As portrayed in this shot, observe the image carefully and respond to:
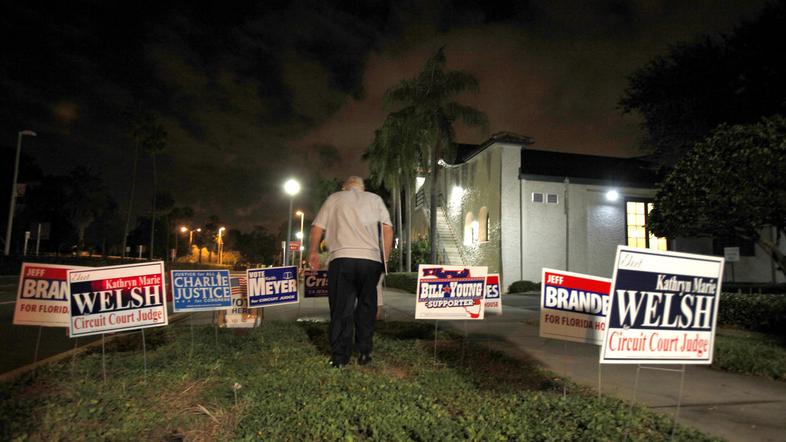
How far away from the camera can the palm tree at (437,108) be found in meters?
22.9

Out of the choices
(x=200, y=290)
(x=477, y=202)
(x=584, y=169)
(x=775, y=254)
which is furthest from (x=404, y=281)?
(x=200, y=290)

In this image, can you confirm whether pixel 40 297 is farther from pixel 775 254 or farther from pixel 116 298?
pixel 775 254

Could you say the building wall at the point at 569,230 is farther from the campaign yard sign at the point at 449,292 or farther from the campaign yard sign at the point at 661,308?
the campaign yard sign at the point at 661,308

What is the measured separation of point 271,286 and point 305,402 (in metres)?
4.69

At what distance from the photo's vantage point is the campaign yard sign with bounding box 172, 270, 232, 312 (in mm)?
6973

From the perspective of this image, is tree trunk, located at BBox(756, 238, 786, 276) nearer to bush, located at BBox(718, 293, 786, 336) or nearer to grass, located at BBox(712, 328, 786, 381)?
bush, located at BBox(718, 293, 786, 336)

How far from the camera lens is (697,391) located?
185 inches

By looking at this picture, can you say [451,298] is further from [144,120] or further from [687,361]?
[144,120]

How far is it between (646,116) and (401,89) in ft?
39.8

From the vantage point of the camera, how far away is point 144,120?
5369 centimetres

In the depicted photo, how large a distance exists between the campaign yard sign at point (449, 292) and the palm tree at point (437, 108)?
648 inches

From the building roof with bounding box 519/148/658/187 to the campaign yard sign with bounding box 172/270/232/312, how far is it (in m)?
18.4

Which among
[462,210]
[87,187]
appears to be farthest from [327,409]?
[87,187]

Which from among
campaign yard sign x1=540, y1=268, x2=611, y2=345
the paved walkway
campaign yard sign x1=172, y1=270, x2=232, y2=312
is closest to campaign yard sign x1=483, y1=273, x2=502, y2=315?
the paved walkway
